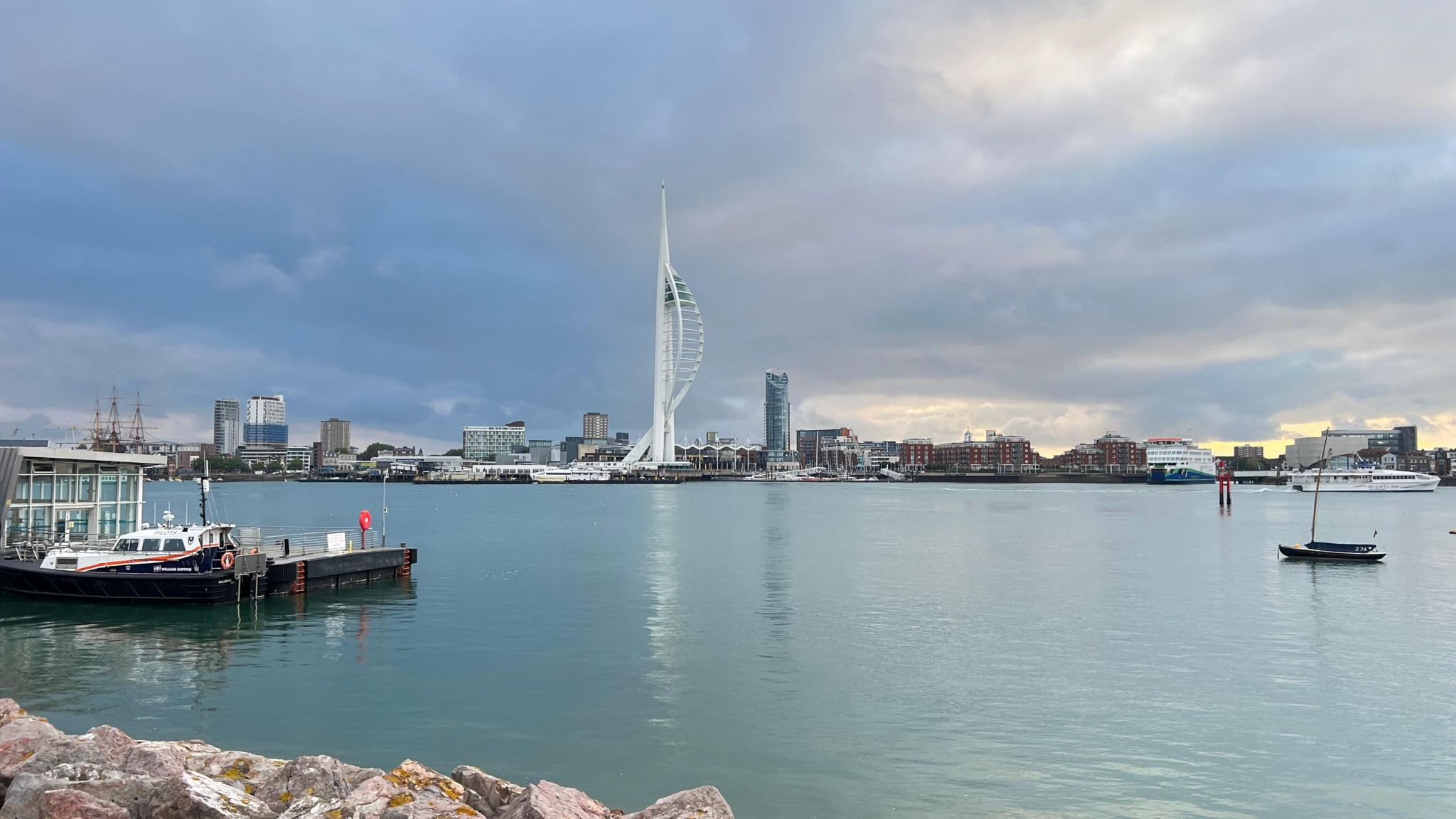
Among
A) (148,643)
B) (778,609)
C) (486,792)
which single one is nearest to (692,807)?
(486,792)

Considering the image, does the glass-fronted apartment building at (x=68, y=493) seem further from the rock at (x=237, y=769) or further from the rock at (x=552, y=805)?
the rock at (x=552, y=805)

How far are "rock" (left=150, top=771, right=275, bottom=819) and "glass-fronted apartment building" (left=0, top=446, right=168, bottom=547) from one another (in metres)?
30.6

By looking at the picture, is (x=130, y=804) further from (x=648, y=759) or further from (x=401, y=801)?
(x=648, y=759)

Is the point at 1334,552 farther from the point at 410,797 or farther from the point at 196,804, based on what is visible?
the point at 196,804

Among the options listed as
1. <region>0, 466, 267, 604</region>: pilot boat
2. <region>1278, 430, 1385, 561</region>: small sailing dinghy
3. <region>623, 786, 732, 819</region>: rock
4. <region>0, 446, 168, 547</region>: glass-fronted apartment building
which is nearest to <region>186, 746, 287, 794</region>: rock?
<region>623, 786, 732, 819</region>: rock

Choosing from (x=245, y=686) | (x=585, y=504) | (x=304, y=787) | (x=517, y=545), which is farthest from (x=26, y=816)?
(x=585, y=504)

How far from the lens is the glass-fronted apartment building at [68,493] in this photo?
3369 cm

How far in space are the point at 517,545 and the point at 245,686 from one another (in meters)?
36.4

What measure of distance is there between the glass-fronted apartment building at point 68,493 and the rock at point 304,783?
30.3 meters

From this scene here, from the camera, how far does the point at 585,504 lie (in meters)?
122

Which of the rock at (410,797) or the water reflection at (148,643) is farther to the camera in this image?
the water reflection at (148,643)

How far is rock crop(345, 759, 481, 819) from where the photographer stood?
853 centimetres

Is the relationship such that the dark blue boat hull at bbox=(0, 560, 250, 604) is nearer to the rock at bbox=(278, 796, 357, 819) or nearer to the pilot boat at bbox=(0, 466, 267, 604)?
the pilot boat at bbox=(0, 466, 267, 604)

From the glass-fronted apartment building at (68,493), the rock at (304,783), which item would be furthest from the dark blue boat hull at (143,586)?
the rock at (304,783)
